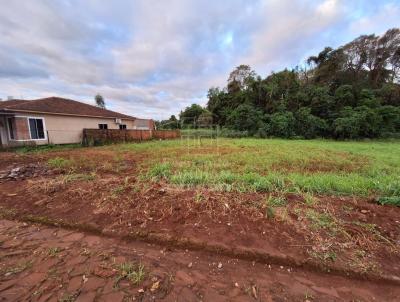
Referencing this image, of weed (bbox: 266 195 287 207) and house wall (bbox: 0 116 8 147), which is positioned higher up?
house wall (bbox: 0 116 8 147)

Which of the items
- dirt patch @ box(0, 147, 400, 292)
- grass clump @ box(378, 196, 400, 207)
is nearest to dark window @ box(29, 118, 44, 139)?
dirt patch @ box(0, 147, 400, 292)

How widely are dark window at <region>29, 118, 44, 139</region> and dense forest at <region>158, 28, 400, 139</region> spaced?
10.3 meters

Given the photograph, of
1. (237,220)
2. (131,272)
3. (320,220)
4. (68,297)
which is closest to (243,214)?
(237,220)

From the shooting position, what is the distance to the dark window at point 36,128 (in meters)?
9.74

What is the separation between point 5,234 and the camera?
2348 mm

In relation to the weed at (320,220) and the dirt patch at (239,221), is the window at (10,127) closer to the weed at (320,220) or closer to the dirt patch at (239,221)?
the dirt patch at (239,221)

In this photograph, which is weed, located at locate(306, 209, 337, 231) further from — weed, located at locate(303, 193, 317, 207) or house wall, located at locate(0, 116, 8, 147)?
house wall, located at locate(0, 116, 8, 147)

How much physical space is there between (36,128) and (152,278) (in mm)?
11801

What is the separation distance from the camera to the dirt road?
1.50 m

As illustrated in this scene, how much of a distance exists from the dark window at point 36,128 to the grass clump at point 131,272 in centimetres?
1132

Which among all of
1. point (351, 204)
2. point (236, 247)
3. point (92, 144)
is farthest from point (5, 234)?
point (92, 144)

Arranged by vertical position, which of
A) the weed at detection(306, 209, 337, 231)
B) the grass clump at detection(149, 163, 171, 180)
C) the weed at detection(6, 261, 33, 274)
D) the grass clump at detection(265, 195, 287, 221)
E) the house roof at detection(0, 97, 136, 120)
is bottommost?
the weed at detection(6, 261, 33, 274)

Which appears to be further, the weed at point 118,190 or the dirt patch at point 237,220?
the weed at point 118,190

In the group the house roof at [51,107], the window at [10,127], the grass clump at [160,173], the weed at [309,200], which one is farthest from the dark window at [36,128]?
the weed at [309,200]
